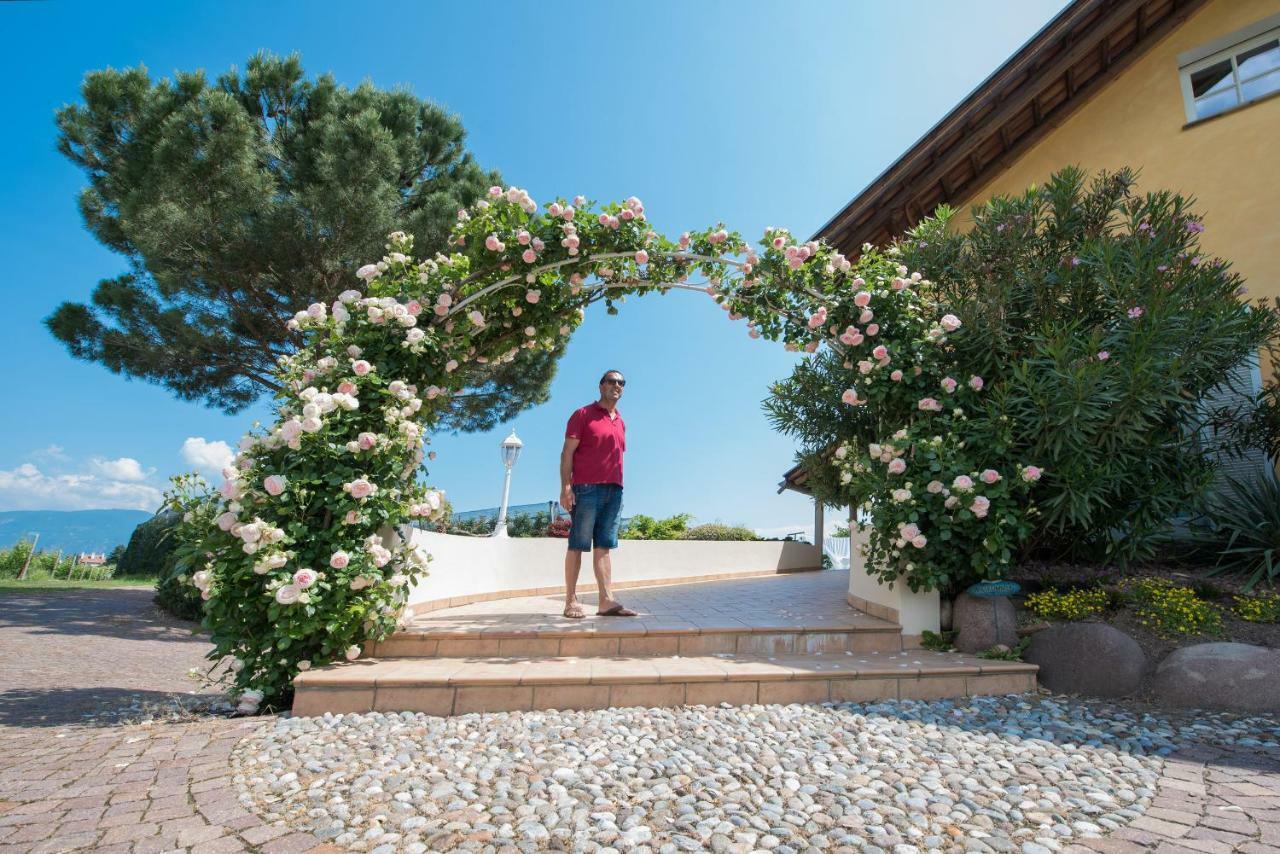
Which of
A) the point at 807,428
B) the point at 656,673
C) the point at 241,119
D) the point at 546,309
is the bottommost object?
the point at 656,673

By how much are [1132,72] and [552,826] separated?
9.60 meters

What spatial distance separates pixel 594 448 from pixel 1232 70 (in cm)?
814

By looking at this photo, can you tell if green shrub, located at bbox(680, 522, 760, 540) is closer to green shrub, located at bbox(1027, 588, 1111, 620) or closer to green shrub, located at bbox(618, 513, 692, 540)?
green shrub, located at bbox(618, 513, 692, 540)

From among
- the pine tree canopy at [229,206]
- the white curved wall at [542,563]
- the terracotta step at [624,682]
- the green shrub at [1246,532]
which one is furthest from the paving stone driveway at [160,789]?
the pine tree canopy at [229,206]

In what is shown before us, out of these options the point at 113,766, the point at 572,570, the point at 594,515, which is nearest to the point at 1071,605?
the point at 594,515

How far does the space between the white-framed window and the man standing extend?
724 centimetres

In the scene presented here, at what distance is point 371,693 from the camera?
3.21 m

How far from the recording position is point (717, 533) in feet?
43.0

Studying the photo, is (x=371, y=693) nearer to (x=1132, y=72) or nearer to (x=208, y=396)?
(x=208, y=396)

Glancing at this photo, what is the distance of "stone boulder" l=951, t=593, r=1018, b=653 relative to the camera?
13.1 feet

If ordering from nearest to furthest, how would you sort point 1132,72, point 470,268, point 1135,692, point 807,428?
point 1135,692 < point 470,268 < point 807,428 < point 1132,72

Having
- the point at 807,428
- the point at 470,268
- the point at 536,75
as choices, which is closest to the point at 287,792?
the point at 470,268

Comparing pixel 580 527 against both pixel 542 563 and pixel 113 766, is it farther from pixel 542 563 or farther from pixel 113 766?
pixel 542 563

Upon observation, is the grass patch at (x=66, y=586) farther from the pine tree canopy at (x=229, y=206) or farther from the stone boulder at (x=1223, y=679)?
the stone boulder at (x=1223, y=679)
